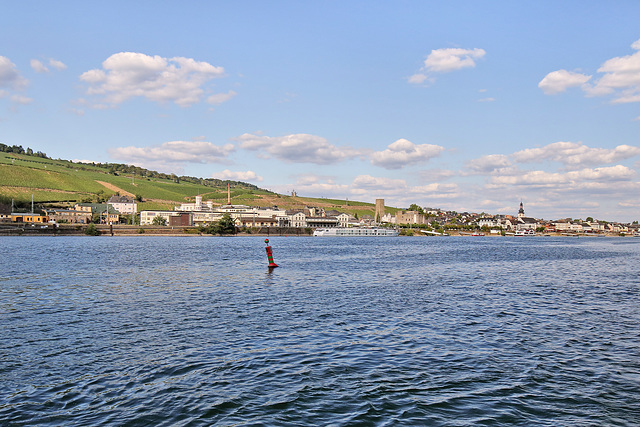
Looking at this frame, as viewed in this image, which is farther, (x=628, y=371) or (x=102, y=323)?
(x=102, y=323)

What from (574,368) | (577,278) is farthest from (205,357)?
(577,278)

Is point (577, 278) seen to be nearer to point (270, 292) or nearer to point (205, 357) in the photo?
point (270, 292)

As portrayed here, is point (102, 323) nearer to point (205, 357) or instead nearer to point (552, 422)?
point (205, 357)

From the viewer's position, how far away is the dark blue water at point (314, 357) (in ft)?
40.3

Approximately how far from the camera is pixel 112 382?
47.0 ft

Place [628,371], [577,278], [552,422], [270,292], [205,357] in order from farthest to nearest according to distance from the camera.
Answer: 1. [577,278]
2. [270,292]
3. [205,357]
4. [628,371]
5. [552,422]

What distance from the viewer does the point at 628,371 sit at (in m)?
15.9

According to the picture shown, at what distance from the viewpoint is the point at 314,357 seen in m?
17.2

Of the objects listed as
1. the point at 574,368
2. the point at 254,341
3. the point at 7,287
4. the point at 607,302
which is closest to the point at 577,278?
the point at 607,302

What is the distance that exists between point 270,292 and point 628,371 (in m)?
23.6

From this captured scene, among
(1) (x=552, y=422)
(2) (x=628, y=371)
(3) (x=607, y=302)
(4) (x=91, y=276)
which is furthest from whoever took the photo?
(4) (x=91, y=276)

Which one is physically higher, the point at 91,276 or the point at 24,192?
the point at 24,192

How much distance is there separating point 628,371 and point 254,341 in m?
13.9

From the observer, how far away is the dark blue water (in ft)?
40.3
